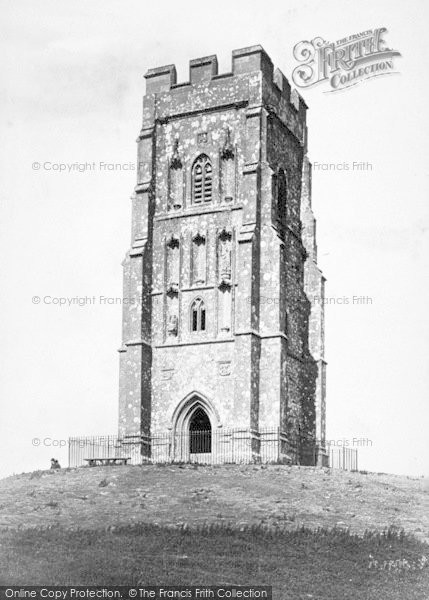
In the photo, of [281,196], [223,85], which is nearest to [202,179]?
[281,196]

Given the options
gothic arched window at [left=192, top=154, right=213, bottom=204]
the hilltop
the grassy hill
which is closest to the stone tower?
gothic arched window at [left=192, top=154, right=213, bottom=204]

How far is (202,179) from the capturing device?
5041cm

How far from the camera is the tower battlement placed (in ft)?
163

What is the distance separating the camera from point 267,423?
4638cm

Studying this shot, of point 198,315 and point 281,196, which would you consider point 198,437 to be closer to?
→ point 198,315

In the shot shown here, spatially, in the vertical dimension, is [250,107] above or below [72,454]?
above

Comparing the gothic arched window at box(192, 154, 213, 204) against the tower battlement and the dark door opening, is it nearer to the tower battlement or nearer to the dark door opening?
the tower battlement

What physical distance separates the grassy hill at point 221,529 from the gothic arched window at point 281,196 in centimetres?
1435

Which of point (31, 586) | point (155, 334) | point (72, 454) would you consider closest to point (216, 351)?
point (155, 334)

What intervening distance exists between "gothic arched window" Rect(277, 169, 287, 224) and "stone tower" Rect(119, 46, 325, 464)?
0.09 meters

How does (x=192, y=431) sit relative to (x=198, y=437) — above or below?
above

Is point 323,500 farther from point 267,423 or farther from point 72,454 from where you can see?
point 72,454

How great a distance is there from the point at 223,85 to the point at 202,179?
173 inches

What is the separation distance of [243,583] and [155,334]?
24657mm
